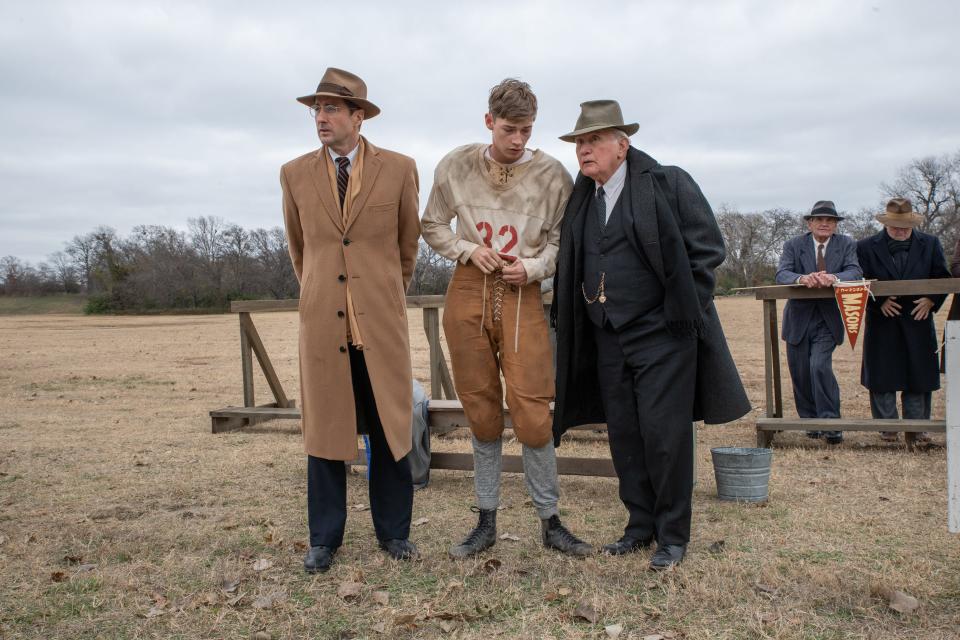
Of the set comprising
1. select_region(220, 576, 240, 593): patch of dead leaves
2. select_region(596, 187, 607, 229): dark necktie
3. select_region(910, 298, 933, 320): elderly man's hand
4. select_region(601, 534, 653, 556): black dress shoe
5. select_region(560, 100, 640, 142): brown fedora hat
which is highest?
select_region(560, 100, 640, 142): brown fedora hat

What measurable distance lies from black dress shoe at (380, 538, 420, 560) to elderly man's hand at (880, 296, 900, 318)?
4.75 meters

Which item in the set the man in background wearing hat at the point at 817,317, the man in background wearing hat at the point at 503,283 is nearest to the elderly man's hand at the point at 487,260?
the man in background wearing hat at the point at 503,283

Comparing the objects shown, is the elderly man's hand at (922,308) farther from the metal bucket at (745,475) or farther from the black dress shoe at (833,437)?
the metal bucket at (745,475)

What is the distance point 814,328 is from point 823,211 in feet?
3.35

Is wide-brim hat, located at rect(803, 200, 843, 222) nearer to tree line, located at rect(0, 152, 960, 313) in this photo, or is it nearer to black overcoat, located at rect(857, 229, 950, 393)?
black overcoat, located at rect(857, 229, 950, 393)

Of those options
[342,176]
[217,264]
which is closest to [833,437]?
[342,176]

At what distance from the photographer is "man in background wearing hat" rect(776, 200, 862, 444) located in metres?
6.86

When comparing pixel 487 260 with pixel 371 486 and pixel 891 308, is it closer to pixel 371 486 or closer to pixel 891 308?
pixel 371 486

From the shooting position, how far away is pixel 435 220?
421 cm

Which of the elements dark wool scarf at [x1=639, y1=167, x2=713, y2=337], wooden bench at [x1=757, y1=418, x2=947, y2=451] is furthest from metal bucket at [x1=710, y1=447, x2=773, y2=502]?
wooden bench at [x1=757, y1=418, x2=947, y2=451]

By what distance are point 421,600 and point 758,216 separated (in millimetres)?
78743

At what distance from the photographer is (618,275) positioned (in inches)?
153

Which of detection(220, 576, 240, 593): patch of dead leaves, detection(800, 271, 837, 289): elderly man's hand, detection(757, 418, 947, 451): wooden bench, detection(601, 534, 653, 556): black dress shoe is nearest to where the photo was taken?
detection(220, 576, 240, 593): patch of dead leaves

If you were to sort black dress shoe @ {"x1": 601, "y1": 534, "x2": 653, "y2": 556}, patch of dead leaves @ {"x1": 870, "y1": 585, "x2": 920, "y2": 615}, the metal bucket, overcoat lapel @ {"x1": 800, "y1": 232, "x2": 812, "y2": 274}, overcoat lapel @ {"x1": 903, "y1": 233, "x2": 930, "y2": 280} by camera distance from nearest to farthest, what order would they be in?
patch of dead leaves @ {"x1": 870, "y1": 585, "x2": 920, "y2": 615}, black dress shoe @ {"x1": 601, "y1": 534, "x2": 653, "y2": 556}, the metal bucket, overcoat lapel @ {"x1": 903, "y1": 233, "x2": 930, "y2": 280}, overcoat lapel @ {"x1": 800, "y1": 232, "x2": 812, "y2": 274}
